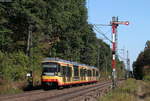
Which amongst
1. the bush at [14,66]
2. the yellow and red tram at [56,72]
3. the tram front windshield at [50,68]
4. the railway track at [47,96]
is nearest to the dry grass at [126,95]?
the railway track at [47,96]

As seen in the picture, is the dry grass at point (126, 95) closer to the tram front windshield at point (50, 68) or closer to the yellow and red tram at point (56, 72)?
the yellow and red tram at point (56, 72)

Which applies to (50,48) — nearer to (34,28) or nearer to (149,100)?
(34,28)

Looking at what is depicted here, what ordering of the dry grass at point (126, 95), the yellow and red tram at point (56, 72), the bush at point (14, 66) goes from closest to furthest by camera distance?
the dry grass at point (126, 95)
the bush at point (14, 66)
the yellow and red tram at point (56, 72)

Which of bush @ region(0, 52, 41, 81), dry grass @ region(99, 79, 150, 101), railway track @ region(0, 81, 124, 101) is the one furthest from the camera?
bush @ region(0, 52, 41, 81)

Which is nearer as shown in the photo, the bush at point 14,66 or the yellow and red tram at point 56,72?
the bush at point 14,66

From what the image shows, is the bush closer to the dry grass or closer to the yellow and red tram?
the yellow and red tram

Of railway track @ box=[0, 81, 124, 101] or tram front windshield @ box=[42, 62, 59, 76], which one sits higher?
tram front windshield @ box=[42, 62, 59, 76]

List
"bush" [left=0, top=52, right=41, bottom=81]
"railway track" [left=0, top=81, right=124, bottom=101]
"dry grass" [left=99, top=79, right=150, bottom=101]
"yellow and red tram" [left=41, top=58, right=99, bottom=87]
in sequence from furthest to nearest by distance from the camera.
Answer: "yellow and red tram" [left=41, top=58, right=99, bottom=87] → "bush" [left=0, top=52, right=41, bottom=81] → "railway track" [left=0, top=81, right=124, bottom=101] → "dry grass" [left=99, top=79, right=150, bottom=101]

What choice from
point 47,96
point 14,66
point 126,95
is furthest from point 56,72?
point 126,95

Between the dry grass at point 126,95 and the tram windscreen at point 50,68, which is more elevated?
the tram windscreen at point 50,68

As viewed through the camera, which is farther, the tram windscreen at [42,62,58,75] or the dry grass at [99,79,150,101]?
the tram windscreen at [42,62,58,75]

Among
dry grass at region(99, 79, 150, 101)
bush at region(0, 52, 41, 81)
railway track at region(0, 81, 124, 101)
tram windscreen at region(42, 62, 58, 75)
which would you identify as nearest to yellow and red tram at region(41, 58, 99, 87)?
tram windscreen at region(42, 62, 58, 75)

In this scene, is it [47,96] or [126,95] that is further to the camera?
[47,96]

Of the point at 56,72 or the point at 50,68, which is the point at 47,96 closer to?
the point at 56,72
